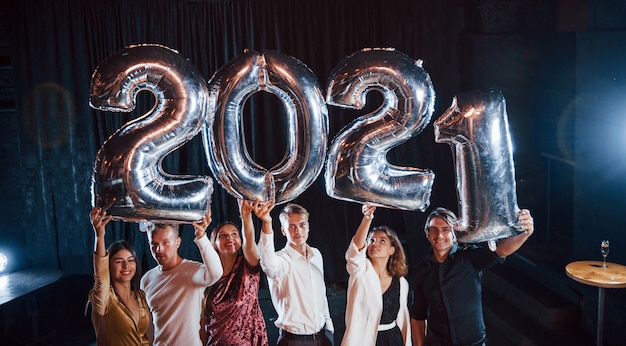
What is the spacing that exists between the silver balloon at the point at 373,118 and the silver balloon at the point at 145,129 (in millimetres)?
580

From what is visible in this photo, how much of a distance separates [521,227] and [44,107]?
170 inches

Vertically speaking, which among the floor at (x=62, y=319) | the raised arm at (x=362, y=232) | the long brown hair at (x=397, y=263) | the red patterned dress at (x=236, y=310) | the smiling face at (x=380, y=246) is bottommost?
the floor at (x=62, y=319)

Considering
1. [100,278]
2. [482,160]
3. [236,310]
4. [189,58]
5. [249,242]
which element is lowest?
[236,310]

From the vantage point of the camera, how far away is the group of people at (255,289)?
10.4 feet

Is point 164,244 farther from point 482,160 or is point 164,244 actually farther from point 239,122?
point 482,160

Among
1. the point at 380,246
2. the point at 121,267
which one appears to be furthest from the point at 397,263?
the point at 121,267

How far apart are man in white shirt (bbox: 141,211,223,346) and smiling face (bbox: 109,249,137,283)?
147 mm

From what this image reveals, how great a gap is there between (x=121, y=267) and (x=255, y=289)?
2.21ft

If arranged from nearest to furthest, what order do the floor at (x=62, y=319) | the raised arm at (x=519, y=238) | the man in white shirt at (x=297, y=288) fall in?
the raised arm at (x=519, y=238) → the man in white shirt at (x=297, y=288) → the floor at (x=62, y=319)

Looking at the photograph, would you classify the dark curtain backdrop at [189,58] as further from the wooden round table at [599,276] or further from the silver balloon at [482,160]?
the silver balloon at [482,160]

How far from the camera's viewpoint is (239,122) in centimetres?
278

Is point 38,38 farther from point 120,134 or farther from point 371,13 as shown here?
point 120,134

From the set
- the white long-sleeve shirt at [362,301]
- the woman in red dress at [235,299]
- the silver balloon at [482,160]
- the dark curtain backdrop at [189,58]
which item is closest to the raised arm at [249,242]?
the woman in red dress at [235,299]

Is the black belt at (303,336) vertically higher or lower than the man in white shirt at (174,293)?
lower
